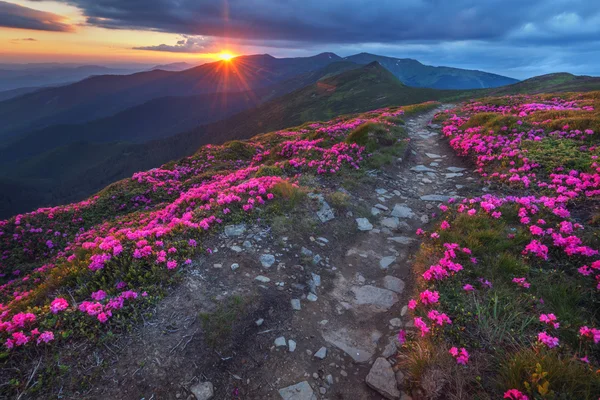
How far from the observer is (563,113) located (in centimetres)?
1548

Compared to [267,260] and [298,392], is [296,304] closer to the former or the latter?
[267,260]

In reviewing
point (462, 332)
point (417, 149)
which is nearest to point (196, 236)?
point (462, 332)

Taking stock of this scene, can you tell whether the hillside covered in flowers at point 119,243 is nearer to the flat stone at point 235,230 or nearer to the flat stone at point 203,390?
the flat stone at point 235,230

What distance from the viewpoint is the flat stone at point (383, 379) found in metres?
4.28

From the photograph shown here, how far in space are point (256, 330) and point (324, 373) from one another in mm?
1398

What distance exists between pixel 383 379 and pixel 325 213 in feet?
16.8

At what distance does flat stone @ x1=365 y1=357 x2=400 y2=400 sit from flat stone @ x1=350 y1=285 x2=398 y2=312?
140cm

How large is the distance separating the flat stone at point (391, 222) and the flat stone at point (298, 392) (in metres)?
5.78

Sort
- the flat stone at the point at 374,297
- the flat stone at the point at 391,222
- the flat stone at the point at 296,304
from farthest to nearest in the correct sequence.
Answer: the flat stone at the point at 391,222 < the flat stone at the point at 374,297 < the flat stone at the point at 296,304

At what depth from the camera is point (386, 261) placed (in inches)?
298

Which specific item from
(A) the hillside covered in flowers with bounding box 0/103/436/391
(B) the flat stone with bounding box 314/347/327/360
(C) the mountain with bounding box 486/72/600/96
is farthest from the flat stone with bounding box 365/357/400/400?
(C) the mountain with bounding box 486/72/600/96

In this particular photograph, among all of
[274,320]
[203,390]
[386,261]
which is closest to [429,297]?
[386,261]

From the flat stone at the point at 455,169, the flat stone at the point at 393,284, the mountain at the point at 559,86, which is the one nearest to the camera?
the flat stone at the point at 393,284

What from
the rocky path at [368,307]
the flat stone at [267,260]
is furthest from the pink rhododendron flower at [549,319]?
the flat stone at [267,260]
